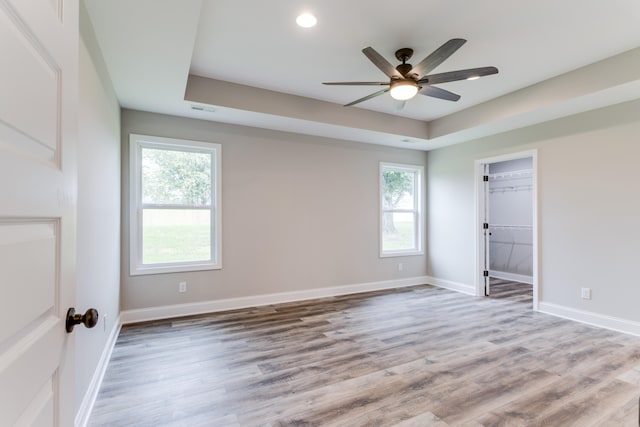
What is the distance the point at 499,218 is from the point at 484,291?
2.37 m

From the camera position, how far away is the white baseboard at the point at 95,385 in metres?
1.88

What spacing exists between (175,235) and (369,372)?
114 inches

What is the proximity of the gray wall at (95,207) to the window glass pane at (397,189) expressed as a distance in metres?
4.09

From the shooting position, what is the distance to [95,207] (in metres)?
2.31

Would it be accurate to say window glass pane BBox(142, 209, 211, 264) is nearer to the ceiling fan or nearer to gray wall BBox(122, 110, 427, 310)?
gray wall BBox(122, 110, 427, 310)

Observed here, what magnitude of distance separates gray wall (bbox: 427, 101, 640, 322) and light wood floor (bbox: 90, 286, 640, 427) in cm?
47

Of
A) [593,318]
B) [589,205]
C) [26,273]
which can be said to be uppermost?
[589,205]

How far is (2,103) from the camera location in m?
0.56

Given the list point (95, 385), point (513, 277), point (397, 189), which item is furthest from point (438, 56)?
point (513, 277)

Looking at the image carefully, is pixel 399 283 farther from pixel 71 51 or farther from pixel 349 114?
pixel 71 51

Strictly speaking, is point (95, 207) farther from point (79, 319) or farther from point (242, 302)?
point (242, 302)

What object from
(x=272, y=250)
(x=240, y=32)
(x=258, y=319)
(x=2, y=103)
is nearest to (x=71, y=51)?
(x=2, y=103)

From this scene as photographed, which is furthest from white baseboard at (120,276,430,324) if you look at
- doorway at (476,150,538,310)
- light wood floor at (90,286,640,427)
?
doorway at (476,150,538,310)

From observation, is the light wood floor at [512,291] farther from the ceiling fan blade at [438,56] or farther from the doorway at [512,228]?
the ceiling fan blade at [438,56]
